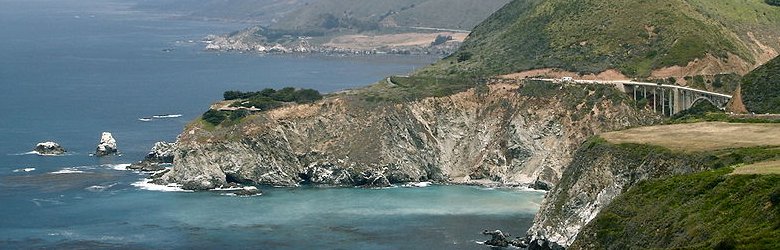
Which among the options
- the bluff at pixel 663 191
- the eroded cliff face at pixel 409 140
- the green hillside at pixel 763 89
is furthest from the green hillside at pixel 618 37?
the bluff at pixel 663 191

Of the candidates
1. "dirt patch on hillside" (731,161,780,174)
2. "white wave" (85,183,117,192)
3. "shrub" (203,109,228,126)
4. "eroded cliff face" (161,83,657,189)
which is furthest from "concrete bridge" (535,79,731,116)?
"dirt patch on hillside" (731,161,780,174)

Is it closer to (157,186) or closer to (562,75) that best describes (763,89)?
(562,75)

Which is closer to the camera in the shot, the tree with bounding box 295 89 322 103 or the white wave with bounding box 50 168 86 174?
the white wave with bounding box 50 168 86 174

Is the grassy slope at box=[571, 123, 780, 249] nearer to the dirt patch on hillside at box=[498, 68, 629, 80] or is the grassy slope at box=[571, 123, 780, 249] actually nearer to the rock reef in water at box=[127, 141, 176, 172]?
the dirt patch on hillside at box=[498, 68, 629, 80]

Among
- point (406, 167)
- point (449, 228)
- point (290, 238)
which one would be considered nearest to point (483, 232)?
point (449, 228)

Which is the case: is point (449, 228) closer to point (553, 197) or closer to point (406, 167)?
point (553, 197)

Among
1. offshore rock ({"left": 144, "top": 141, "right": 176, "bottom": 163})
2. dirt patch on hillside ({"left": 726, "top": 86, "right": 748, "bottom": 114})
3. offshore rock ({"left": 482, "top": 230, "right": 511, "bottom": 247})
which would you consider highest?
dirt patch on hillside ({"left": 726, "top": 86, "right": 748, "bottom": 114})
